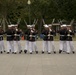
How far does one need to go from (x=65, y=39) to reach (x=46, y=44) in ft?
4.40

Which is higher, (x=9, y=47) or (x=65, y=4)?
(x=65, y=4)

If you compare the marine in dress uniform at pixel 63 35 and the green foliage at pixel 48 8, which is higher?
the green foliage at pixel 48 8

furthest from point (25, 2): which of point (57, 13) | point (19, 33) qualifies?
point (19, 33)

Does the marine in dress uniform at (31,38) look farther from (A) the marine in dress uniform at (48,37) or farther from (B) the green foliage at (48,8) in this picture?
(B) the green foliage at (48,8)

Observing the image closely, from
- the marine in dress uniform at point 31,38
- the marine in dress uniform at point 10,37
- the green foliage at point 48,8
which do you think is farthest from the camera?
the green foliage at point 48,8

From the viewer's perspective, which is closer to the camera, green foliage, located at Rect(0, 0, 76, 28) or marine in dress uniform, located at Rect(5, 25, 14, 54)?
marine in dress uniform, located at Rect(5, 25, 14, 54)

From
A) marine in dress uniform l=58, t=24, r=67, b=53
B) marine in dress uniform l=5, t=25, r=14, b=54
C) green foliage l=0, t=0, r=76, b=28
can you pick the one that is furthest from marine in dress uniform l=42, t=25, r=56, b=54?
green foliage l=0, t=0, r=76, b=28

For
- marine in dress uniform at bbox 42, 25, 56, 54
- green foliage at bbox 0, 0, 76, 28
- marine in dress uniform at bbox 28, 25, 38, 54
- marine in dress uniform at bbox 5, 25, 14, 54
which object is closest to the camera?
marine in dress uniform at bbox 28, 25, 38, 54

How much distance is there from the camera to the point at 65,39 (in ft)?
76.8

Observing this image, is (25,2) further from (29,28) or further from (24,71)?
(24,71)

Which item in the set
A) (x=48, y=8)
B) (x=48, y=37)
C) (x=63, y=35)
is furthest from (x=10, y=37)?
(x=48, y=8)

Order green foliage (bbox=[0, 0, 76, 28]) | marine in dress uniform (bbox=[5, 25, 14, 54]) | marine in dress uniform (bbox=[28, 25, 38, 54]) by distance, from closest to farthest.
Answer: marine in dress uniform (bbox=[28, 25, 38, 54]) → marine in dress uniform (bbox=[5, 25, 14, 54]) → green foliage (bbox=[0, 0, 76, 28])

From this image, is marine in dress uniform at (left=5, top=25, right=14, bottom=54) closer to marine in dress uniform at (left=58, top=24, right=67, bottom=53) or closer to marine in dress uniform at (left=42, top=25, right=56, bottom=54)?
marine in dress uniform at (left=42, top=25, right=56, bottom=54)

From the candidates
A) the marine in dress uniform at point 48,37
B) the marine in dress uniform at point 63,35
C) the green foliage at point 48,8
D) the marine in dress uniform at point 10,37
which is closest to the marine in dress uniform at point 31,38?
the marine in dress uniform at point 48,37
